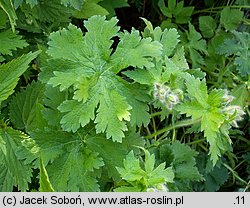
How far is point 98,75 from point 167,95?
197mm

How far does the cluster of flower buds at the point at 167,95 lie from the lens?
152 centimetres

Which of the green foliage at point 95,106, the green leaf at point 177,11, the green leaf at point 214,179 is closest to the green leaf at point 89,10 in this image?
the green foliage at point 95,106

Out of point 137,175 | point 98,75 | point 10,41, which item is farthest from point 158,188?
point 10,41

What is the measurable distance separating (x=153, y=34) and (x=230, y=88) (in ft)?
2.72

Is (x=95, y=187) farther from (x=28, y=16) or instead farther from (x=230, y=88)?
(x=230, y=88)

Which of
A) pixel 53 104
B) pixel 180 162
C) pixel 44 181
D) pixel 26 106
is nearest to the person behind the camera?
pixel 44 181

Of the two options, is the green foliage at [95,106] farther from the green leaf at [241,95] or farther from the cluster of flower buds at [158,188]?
the green leaf at [241,95]

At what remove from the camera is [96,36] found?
156 centimetres

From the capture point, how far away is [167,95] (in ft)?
4.99

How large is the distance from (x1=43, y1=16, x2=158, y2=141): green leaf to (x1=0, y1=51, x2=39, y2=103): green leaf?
9cm

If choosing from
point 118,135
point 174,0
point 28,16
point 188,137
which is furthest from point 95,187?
point 174,0

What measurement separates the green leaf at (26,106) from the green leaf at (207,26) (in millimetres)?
1043

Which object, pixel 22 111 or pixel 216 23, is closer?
pixel 22 111

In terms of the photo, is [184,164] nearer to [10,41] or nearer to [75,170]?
[75,170]
